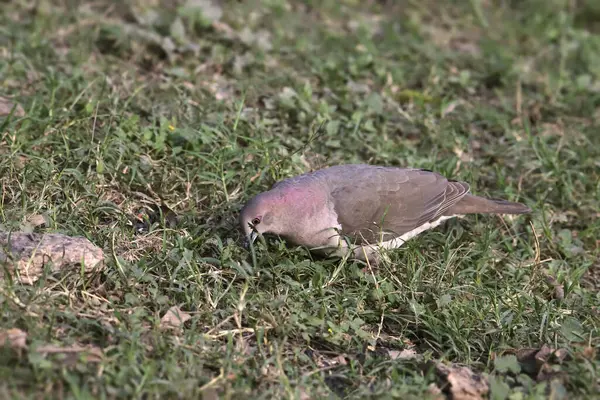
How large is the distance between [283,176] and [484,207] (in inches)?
56.9

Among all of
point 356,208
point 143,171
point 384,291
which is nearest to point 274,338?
point 384,291

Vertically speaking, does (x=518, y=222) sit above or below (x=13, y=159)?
below

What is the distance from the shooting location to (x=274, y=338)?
14.2 feet

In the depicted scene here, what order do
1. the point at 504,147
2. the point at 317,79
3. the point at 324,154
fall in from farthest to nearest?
the point at 317,79 < the point at 504,147 < the point at 324,154

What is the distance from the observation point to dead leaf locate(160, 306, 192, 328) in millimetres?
4176

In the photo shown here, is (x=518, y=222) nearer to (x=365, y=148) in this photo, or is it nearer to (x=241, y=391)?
(x=365, y=148)

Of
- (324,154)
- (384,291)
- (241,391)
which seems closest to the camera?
(241,391)

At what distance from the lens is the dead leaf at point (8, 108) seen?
5.71 metres

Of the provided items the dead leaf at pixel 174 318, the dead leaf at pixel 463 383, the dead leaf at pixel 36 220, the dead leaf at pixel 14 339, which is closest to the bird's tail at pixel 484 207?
the dead leaf at pixel 463 383

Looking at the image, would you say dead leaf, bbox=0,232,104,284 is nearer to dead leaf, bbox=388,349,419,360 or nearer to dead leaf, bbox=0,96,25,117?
dead leaf, bbox=0,96,25,117

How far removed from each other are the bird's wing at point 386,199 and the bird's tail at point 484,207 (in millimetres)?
64

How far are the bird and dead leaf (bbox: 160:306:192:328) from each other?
2.57 feet

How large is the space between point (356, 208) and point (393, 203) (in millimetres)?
310

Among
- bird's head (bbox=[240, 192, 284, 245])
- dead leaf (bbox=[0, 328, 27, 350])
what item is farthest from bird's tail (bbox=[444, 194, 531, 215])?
dead leaf (bbox=[0, 328, 27, 350])
